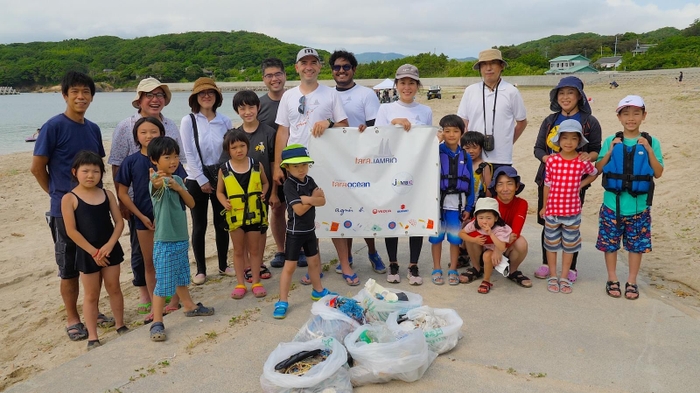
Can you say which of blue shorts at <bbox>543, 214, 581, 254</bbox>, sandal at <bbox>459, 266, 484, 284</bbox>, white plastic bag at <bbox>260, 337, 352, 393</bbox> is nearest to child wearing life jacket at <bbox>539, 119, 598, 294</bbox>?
blue shorts at <bbox>543, 214, 581, 254</bbox>

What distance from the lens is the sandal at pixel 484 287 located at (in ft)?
16.8

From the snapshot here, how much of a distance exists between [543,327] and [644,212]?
162cm

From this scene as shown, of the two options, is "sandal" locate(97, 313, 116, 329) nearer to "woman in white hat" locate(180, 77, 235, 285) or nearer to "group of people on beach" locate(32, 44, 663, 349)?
"group of people on beach" locate(32, 44, 663, 349)

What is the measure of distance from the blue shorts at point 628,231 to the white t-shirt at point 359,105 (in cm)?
262

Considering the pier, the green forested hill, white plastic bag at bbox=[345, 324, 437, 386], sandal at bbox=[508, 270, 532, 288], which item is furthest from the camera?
the pier

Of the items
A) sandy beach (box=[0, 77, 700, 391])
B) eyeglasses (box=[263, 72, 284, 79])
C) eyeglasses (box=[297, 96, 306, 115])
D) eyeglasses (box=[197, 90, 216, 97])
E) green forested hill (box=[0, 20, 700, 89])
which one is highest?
green forested hill (box=[0, 20, 700, 89])

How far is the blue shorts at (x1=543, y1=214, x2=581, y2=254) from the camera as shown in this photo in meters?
5.07

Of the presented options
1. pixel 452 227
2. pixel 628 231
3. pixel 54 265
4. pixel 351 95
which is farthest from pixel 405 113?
pixel 54 265

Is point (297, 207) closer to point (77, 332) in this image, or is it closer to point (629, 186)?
point (77, 332)

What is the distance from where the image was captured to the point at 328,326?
3938 mm

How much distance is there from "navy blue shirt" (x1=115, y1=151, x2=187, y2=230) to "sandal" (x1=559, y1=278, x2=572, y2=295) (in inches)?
161

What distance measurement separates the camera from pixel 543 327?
4336 mm

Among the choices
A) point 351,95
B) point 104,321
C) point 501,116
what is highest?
point 351,95

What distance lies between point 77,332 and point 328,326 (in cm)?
261
